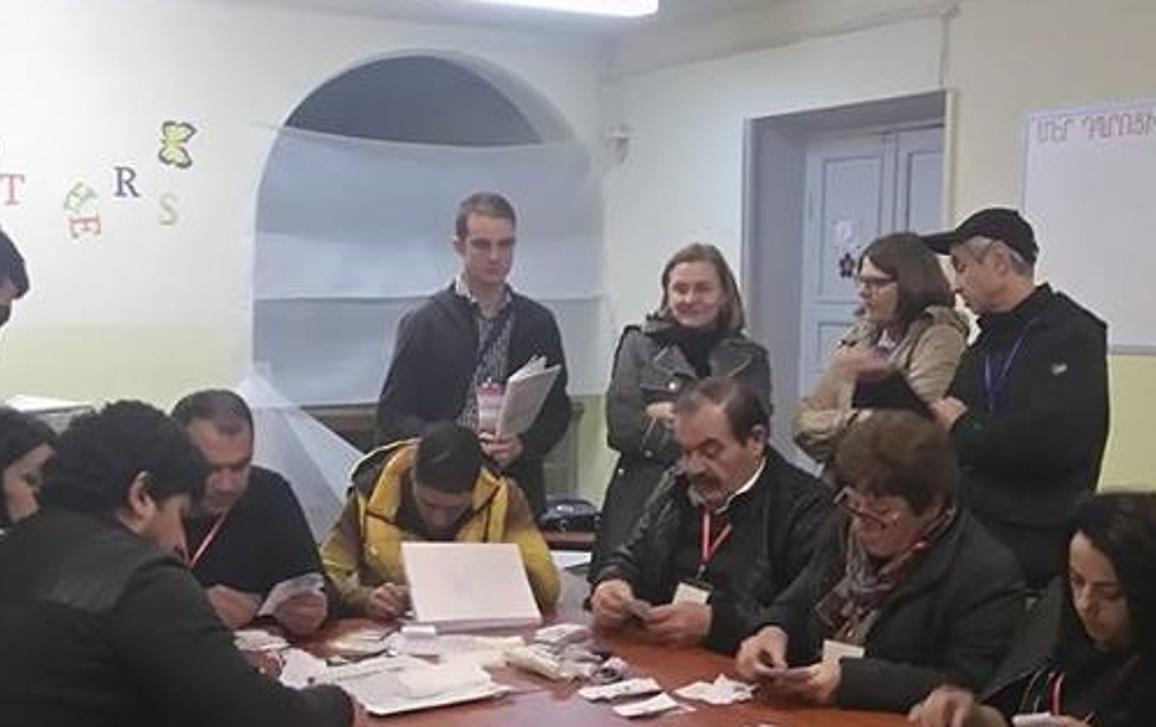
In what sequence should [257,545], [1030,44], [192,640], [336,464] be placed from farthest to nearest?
[336,464] < [1030,44] < [257,545] < [192,640]

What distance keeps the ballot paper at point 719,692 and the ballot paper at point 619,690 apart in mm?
51

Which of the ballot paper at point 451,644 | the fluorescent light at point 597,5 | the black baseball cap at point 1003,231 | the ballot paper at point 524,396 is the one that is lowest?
the ballot paper at point 451,644

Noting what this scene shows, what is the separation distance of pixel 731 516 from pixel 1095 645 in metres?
0.93

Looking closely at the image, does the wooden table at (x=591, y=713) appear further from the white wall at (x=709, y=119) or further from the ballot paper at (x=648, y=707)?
the white wall at (x=709, y=119)

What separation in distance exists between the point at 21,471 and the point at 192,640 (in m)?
1.22

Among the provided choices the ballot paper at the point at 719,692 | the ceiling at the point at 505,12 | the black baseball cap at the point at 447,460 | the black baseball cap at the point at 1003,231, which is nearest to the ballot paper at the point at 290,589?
the black baseball cap at the point at 447,460

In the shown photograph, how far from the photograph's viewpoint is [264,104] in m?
5.65

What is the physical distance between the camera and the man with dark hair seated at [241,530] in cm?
289

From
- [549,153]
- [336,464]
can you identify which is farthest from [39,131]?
[549,153]

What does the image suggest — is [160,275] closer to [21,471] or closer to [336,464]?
[336,464]

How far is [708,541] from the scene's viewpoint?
297 centimetres

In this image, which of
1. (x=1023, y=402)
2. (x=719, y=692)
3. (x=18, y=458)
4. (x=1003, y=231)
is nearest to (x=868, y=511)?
(x=719, y=692)

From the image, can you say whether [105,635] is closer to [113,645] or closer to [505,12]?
[113,645]

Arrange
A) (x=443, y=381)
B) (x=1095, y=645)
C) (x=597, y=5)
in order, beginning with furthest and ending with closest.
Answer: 1. (x=597, y=5)
2. (x=443, y=381)
3. (x=1095, y=645)
